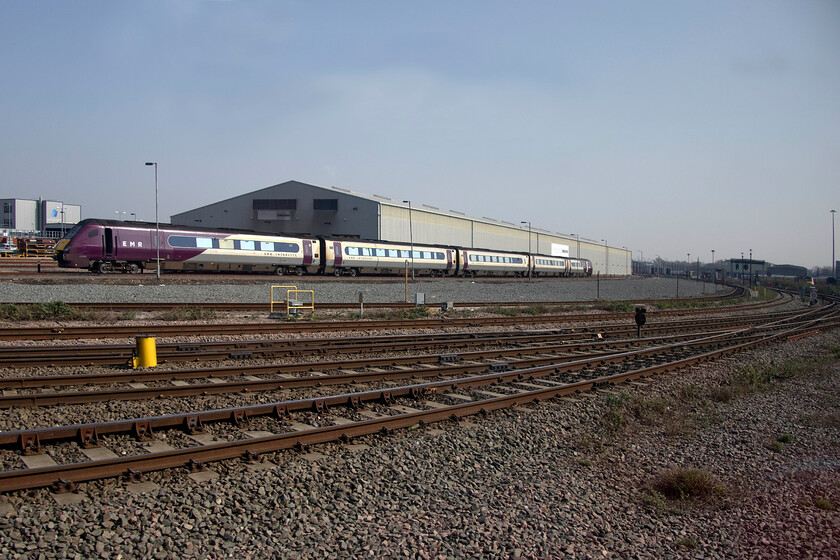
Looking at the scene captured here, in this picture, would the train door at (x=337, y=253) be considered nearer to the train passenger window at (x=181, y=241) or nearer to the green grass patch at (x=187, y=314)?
the train passenger window at (x=181, y=241)

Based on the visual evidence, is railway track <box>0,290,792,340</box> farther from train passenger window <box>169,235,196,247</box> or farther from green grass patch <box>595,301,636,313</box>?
train passenger window <box>169,235,196,247</box>

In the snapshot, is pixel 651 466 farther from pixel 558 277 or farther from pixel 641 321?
pixel 558 277

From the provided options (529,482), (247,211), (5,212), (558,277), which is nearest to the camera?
(529,482)

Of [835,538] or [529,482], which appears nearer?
[835,538]

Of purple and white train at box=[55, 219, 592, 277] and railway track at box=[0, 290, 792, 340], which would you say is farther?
purple and white train at box=[55, 219, 592, 277]

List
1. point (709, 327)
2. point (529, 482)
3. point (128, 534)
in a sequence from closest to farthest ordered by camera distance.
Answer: point (128, 534) → point (529, 482) → point (709, 327)

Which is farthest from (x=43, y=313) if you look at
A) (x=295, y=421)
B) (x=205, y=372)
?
(x=295, y=421)

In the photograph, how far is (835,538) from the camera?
240 inches

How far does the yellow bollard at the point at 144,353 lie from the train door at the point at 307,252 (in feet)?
91.6

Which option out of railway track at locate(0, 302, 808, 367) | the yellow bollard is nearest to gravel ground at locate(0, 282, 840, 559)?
the yellow bollard

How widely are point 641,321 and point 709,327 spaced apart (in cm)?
809

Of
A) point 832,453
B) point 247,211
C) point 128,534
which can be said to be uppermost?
point 247,211

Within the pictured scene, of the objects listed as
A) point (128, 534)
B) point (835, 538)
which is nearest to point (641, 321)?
point (835, 538)

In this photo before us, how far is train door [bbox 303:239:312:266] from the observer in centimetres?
3931
